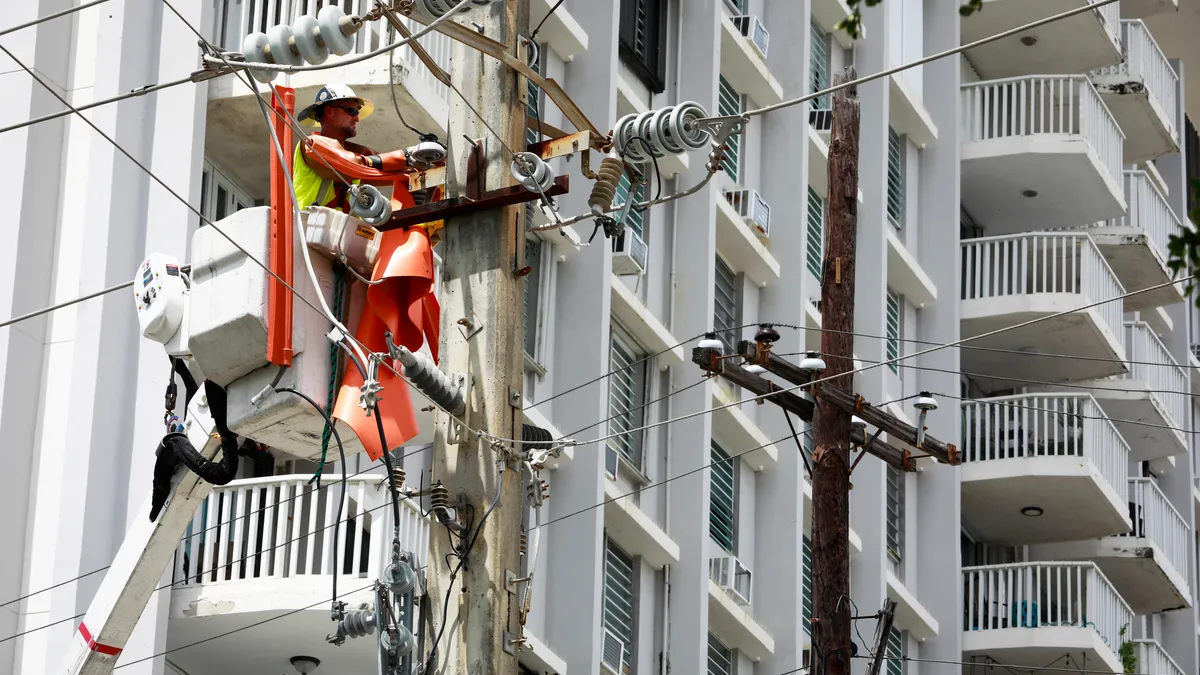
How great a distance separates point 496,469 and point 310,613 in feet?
18.3

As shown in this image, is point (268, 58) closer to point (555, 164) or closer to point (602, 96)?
point (555, 164)

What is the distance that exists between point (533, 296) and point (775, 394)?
202 inches

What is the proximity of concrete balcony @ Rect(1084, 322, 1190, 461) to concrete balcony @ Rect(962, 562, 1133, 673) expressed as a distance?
4447 millimetres

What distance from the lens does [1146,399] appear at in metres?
39.3

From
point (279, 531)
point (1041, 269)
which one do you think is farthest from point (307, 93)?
point (1041, 269)

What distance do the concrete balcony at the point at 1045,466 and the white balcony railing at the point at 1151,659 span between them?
2.11 meters

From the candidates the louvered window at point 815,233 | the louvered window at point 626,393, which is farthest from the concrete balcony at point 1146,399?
the louvered window at point 626,393

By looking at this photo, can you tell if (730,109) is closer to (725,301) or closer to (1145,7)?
(725,301)

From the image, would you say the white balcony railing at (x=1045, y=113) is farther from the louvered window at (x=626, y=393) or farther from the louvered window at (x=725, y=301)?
the louvered window at (x=626, y=393)

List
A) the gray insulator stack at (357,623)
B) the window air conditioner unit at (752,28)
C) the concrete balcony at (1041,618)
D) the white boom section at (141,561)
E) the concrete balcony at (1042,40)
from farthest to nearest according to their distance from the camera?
the concrete balcony at (1042,40) < the concrete balcony at (1041,618) < the window air conditioner unit at (752,28) < the white boom section at (141,561) < the gray insulator stack at (357,623)

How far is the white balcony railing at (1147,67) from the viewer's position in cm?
4084

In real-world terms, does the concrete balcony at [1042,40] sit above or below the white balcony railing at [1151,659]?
above

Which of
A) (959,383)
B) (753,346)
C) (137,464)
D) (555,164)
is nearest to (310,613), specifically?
(137,464)

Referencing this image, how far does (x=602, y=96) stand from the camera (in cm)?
2562
